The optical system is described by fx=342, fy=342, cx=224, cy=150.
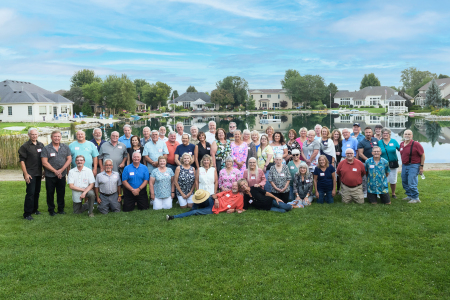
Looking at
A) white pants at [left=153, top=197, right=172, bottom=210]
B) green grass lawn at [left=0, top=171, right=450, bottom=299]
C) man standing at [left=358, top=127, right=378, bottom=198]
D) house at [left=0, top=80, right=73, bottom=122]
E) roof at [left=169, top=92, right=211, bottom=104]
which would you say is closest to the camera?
green grass lawn at [left=0, top=171, right=450, bottom=299]

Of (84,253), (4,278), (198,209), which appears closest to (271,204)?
(198,209)

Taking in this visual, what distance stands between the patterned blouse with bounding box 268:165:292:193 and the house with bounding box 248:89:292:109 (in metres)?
89.8

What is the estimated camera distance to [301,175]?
25.7 ft

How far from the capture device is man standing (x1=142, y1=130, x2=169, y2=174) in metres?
8.21

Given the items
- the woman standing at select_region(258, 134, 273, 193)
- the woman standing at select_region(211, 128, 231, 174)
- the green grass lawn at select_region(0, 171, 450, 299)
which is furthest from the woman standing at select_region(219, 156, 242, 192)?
the woman standing at select_region(258, 134, 273, 193)

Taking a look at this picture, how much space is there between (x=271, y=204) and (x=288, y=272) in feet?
9.13

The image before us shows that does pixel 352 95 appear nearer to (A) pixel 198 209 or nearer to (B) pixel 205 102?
(B) pixel 205 102

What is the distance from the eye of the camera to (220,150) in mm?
8320

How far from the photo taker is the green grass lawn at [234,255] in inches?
172

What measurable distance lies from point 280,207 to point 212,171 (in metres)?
1.70

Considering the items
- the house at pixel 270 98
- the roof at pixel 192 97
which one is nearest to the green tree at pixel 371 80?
the house at pixel 270 98

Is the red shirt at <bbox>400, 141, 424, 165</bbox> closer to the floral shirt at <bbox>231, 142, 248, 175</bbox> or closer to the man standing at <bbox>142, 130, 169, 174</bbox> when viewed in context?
the floral shirt at <bbox>231, 142, 248, 175</bbox>

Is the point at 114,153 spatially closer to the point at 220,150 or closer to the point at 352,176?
the point at 220,150

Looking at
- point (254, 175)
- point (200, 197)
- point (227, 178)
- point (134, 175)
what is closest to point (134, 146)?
point (134, 175)
